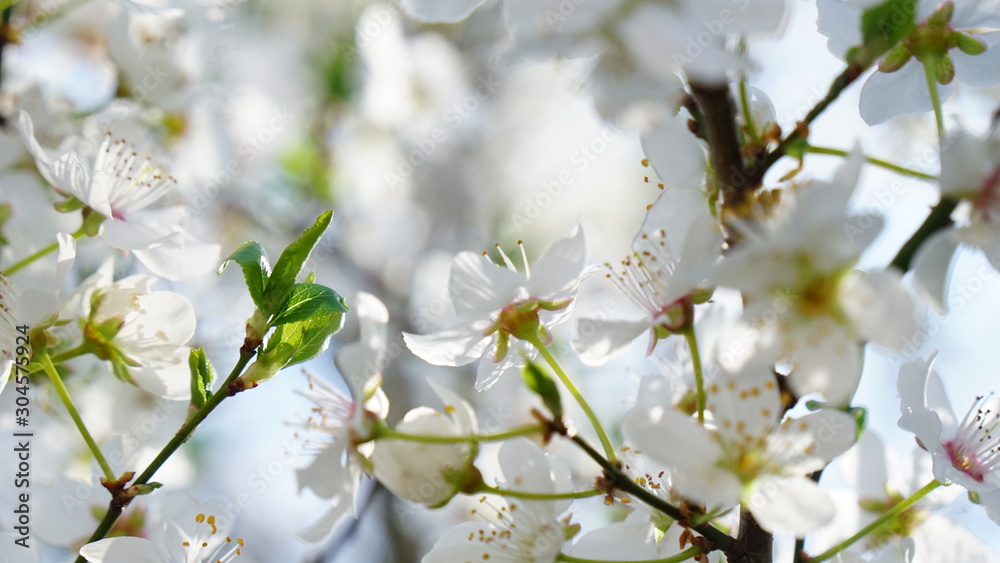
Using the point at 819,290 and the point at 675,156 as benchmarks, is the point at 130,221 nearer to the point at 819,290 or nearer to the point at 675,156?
the point at 675,156

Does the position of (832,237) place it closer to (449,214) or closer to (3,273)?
(3,273)

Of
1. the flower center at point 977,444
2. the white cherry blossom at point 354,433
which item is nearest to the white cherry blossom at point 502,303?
the white cherry blossom at point 354,433

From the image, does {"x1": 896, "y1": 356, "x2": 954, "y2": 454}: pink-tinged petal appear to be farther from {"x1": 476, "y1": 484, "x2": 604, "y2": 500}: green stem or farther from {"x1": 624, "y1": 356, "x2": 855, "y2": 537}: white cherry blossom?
{"x1": 476, "y1": 484, "x2": 604, "y2": 500}: green stem

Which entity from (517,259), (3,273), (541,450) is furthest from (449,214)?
(541,450)

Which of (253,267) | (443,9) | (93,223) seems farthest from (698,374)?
(93,223)

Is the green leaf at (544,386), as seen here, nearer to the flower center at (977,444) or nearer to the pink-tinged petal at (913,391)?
the pink-tinged petal at (913,391)
